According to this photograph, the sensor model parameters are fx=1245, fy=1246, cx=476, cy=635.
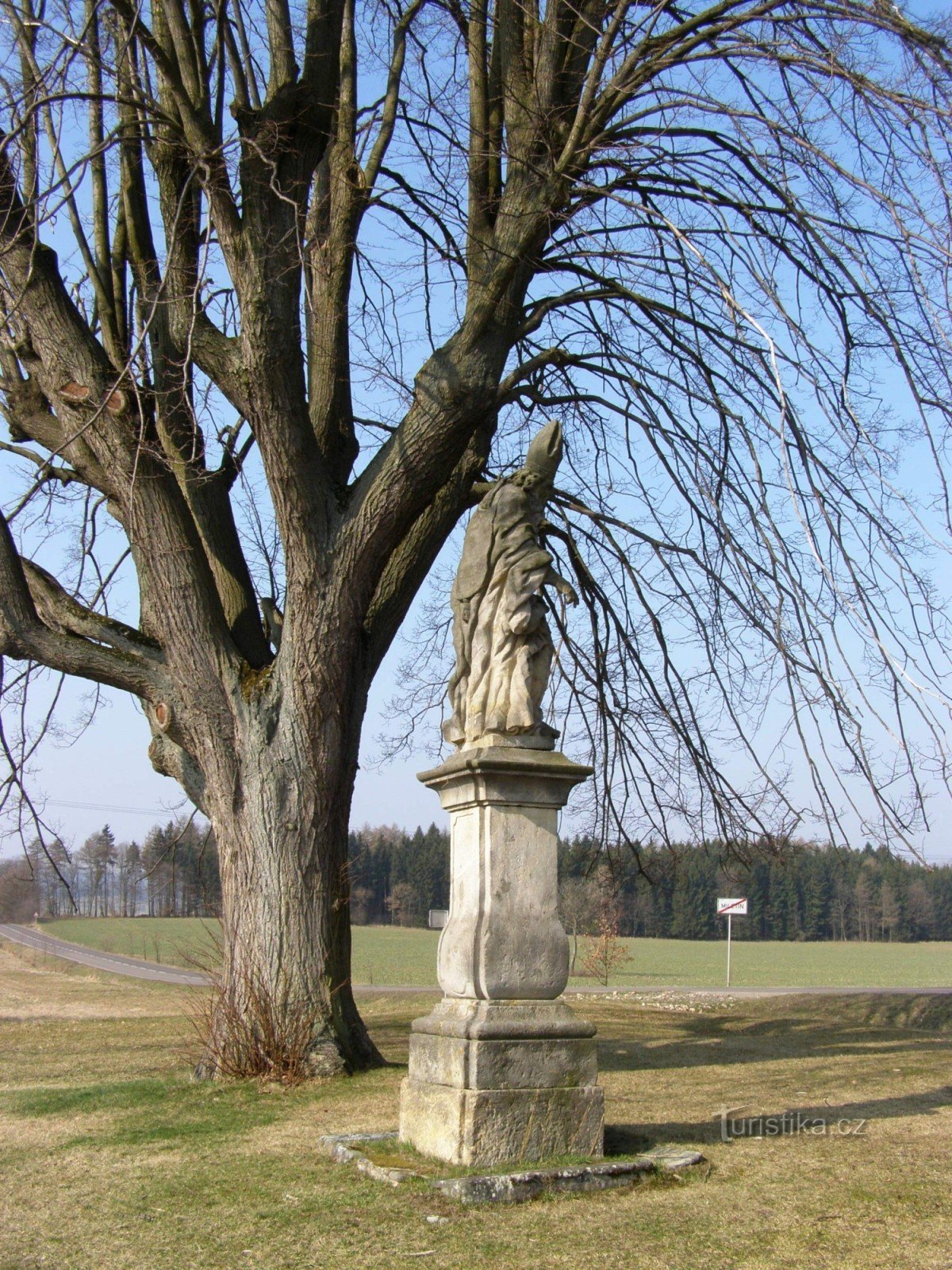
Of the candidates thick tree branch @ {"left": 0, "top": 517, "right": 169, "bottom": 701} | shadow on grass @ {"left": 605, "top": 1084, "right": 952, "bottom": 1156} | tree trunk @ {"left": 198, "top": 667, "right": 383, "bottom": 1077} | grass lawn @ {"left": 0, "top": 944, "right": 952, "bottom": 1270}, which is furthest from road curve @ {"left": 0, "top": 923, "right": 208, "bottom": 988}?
shadow on grass @ {"left": 605, "top": 1084, "right": 952, "bottom": 1156}

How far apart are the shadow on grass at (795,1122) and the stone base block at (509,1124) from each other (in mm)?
260

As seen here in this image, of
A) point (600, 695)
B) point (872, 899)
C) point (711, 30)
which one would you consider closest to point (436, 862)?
point (872, 899)

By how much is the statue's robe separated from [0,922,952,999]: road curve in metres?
12.3

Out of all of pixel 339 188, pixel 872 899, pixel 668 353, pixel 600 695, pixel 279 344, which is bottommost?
pixel 872 899

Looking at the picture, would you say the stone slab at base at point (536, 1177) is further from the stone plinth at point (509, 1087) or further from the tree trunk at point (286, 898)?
the tree trunk at point (286, 898)

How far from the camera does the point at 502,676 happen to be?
6840mm

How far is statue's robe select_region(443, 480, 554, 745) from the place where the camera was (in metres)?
6.80

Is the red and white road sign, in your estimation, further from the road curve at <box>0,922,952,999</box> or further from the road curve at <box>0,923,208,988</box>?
the road curve at <box>0,923,208,988</box>

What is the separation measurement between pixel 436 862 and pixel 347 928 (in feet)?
212

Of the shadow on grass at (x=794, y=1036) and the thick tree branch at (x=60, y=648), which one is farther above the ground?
the thick tree branch at (x=60, y=648)

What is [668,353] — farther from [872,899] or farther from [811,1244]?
[872,899]

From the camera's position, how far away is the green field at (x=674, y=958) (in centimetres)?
3691

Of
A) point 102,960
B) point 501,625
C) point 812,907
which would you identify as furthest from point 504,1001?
point 812,907

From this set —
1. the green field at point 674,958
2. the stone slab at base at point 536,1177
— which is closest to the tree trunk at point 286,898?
the stone slab at base at point 536,1177
